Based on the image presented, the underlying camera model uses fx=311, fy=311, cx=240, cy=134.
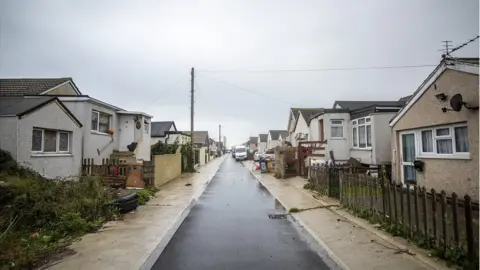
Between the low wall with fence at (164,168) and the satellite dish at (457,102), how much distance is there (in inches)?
516

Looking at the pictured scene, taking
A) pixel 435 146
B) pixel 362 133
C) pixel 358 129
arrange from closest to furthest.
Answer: pixel 435 146 < pixel 362 133 < pixel 358 129

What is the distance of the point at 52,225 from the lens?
7.43 meters

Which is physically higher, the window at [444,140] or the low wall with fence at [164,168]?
the window at [444,140]

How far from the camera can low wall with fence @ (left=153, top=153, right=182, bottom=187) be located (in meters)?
17.0

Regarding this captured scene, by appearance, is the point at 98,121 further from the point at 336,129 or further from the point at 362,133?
the point at 362,133

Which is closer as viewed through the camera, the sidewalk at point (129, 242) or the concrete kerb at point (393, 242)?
the concrete kerb at point (393, 242)

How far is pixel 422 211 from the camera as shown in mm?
Answer: 6352

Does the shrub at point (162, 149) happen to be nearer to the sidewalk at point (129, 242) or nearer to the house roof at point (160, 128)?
the house roof at point (160, 128)

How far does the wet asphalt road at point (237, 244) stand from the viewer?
5.44 m

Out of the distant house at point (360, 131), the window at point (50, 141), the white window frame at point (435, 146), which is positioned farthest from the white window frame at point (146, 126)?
the white window frame at point (435, 146)

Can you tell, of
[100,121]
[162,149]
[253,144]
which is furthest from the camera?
[253,144]

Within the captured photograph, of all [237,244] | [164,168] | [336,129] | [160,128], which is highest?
[160,128]

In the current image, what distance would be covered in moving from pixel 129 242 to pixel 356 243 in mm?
4813

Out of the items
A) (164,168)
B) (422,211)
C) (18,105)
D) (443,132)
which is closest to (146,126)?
(164,168)
